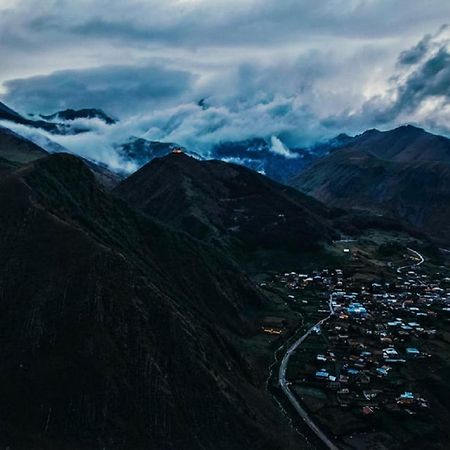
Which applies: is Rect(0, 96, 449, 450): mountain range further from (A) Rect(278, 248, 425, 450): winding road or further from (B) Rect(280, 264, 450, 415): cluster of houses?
(B) Rect(280, 264, 450, 415): cluster of houses

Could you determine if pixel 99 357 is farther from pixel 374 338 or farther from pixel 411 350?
pixel 374 338

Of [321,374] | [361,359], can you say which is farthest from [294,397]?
[361,359]

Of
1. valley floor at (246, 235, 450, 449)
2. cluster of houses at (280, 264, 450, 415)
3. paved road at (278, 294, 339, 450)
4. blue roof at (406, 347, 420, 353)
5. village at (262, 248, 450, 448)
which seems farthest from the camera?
blue roof at (406, 347, 420, 353)

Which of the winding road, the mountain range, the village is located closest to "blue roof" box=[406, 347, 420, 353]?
the village

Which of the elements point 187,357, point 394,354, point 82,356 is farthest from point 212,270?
point 82,356

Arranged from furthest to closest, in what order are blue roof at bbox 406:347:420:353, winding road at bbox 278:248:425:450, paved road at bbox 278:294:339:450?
blue roof at bbox 406:347:420:353
paved road at bbox 278:294:339:450
winding road at bbox 278:248:425:450

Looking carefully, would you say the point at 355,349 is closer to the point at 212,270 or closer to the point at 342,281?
the point at 212,270
